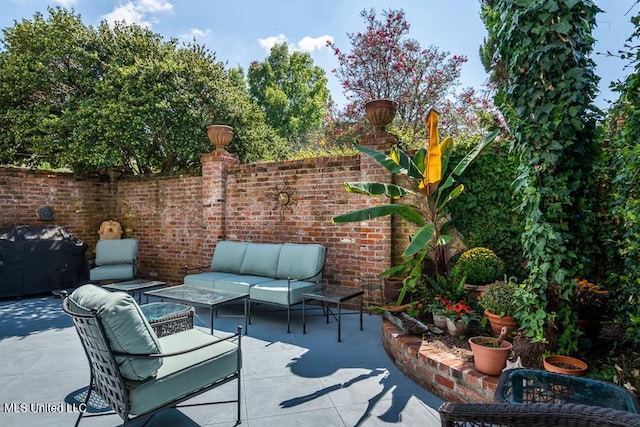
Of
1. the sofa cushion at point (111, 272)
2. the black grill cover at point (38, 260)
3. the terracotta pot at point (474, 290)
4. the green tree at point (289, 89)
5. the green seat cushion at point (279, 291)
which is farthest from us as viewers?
the green tree at point (289, 89)

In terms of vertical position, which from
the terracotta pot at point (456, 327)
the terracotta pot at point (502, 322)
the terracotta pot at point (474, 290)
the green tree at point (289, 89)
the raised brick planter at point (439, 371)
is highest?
the green tree at point (289, 89)

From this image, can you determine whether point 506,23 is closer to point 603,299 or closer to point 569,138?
point 569,138

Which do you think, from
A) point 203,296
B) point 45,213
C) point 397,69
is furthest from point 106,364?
point 397,69

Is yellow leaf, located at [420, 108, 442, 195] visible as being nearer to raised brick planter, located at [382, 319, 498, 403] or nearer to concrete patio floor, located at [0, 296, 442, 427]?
raised brick planter, located at [382, 319, 498, 403]

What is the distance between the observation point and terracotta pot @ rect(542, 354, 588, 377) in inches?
85.7

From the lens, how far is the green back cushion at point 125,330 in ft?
6.31

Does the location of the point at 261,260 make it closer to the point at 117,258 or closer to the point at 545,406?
the point at 117,258

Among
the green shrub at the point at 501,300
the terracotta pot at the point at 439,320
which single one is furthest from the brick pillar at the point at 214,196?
the green shrub at the point at 501,300

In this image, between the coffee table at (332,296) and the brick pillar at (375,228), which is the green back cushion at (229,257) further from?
the brick pillar at (375,228)

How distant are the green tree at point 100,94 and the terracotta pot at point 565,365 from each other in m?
6.74

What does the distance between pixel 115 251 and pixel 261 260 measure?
3.34 metres

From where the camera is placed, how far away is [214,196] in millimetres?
6434

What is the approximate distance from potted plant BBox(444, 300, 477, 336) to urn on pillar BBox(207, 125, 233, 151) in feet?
15.8

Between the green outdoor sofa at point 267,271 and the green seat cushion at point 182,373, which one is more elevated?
the green outdoor sofa at point 267,271
